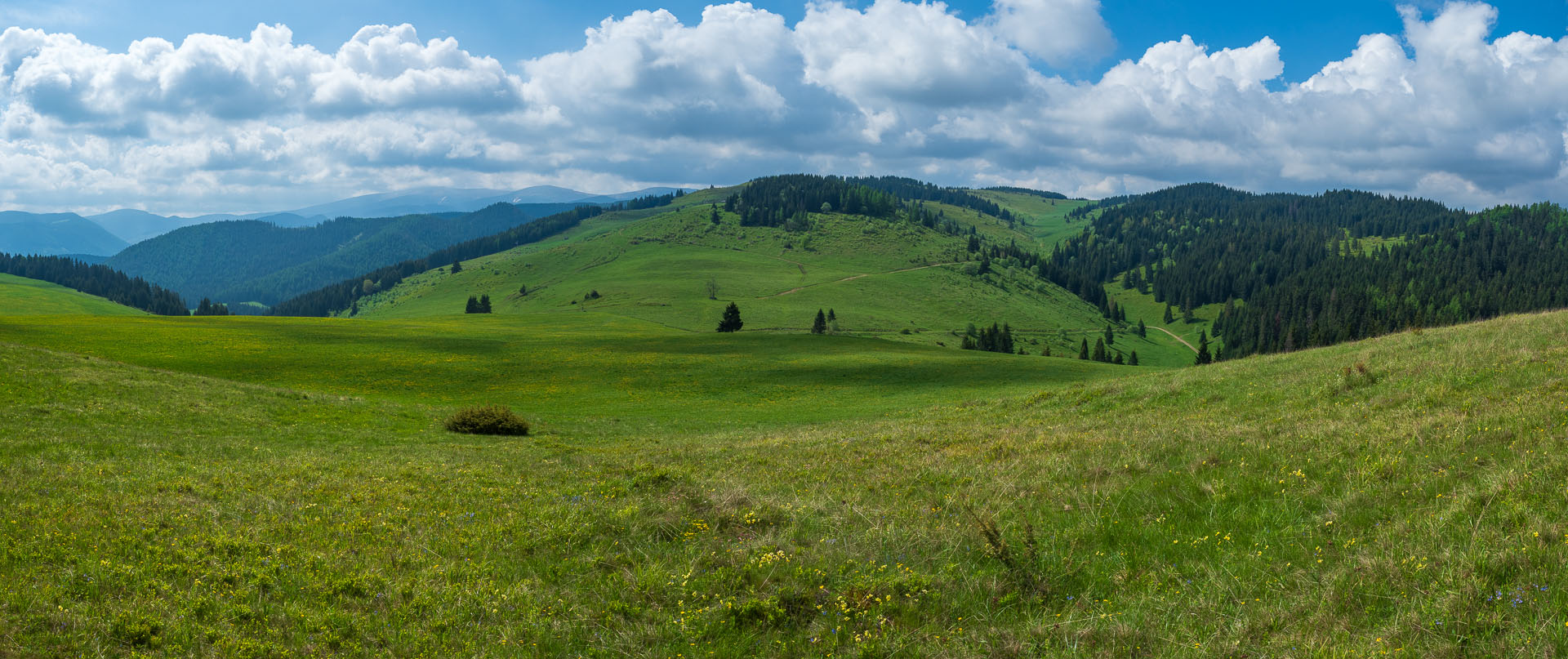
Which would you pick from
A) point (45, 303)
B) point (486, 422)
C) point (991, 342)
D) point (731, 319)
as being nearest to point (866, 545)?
point (486, 422)

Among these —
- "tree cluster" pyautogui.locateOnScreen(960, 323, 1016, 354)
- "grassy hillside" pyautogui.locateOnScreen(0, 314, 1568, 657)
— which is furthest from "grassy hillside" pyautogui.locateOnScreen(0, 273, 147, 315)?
"grassy hillside" pyautogui.locateOnScreen(0, 314, 1568, 657)

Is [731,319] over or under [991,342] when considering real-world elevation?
over

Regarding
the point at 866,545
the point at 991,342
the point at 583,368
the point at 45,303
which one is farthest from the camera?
the point at 45,303

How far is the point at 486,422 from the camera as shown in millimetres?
31484

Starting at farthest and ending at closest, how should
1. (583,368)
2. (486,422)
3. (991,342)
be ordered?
(991,342) < (583,368) < (486,422)

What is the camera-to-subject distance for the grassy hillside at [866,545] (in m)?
7.21

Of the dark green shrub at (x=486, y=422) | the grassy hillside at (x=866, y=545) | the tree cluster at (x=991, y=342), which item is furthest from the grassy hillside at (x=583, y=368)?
the tree cluster at (x=991, y=342)

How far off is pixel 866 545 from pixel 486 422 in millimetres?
25992

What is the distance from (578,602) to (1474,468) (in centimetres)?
1221

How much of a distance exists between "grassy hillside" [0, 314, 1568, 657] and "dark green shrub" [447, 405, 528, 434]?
1287cm

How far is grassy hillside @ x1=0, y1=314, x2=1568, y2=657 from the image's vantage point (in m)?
7.21

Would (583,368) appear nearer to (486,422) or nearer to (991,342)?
(486,422)

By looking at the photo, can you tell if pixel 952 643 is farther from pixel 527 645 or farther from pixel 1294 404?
pixel 1294 404

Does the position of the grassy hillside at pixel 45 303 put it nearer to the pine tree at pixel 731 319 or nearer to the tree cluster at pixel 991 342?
the pine tree at pixel 731 319
